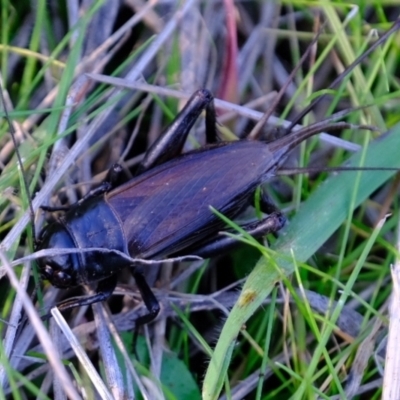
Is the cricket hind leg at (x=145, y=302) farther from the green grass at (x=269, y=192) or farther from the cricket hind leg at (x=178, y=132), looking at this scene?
the cricket hind leg at (x=178, y=132)

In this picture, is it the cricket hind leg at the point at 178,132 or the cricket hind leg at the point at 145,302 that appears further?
the cricket hind leg at the point at 178,132

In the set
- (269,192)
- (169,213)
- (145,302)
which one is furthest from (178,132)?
(145,302)

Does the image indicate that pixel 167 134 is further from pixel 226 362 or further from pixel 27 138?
pixel 226 362

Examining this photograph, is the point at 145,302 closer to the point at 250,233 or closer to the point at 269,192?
the point at 250,233

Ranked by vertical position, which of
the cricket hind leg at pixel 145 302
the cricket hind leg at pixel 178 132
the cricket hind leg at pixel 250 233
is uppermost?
the cricket hind leg at pixel 178 132

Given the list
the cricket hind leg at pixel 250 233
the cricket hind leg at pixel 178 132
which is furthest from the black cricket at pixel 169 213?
the cricket hind leg at pixel 178 132
